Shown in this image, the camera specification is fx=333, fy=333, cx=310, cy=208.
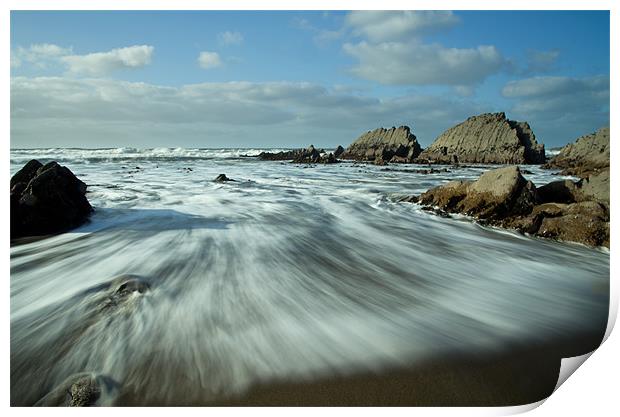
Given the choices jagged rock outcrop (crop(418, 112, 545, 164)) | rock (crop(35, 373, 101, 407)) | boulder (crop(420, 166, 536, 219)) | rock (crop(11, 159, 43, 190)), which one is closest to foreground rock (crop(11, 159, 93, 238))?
rock (crop(11, 159, 43, 190))

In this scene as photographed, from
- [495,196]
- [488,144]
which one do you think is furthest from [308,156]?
[495,196]

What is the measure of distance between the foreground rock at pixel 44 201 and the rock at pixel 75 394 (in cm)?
311

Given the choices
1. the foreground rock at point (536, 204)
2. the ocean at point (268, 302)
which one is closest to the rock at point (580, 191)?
the foreground rock at point (536, 204)

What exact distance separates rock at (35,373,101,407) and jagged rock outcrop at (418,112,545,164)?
110 ft

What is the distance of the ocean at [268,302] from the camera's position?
1.82 meters

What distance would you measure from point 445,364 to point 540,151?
39989 mm

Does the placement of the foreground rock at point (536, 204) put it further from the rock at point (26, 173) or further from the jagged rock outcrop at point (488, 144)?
the jagged rock outcrop at point (488, 144)

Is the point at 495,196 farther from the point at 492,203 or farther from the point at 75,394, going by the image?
the point at 75,394

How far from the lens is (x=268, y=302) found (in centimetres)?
254

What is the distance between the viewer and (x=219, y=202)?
23.0 feet

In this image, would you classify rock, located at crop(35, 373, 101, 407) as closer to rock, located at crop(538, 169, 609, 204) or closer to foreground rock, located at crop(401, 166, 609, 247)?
foreground rock, located at crop(401, 166, 609, 247)

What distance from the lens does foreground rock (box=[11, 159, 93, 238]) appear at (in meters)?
4.05

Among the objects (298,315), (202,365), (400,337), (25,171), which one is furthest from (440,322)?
(25,171)
